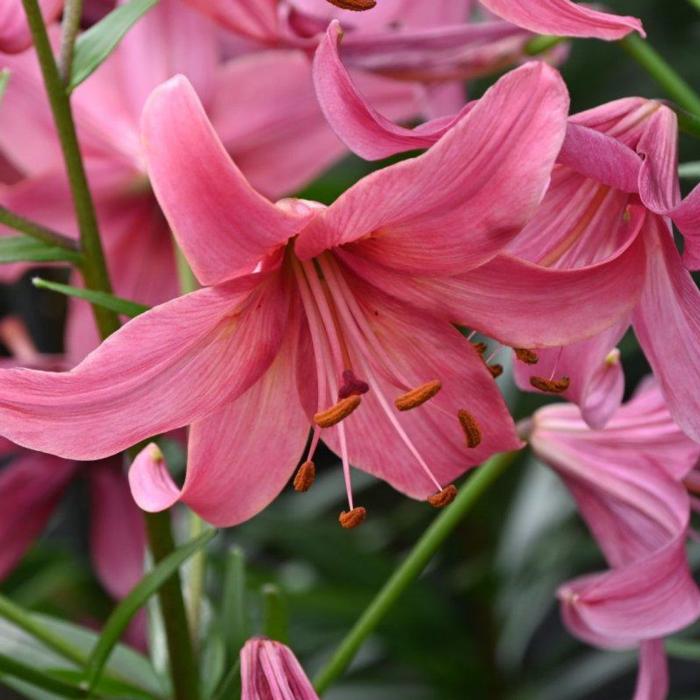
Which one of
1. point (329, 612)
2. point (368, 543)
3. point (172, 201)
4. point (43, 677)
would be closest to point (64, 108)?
point (172, 201)

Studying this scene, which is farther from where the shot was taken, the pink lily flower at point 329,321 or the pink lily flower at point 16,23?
the pink lily flower at point 16,23

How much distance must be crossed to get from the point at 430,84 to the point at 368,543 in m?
0.62

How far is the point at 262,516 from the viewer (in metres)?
1.02

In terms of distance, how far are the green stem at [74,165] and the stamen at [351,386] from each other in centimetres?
10

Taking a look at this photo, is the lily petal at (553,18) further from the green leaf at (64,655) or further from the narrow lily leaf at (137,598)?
the green leaf at (64,655)

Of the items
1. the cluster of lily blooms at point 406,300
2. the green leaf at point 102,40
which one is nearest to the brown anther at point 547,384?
the cluster of lily blooms at point 406,300

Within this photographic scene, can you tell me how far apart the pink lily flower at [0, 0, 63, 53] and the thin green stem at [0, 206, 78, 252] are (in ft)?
0.24

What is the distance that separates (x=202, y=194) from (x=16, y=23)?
174mm

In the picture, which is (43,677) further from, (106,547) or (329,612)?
(329,612)

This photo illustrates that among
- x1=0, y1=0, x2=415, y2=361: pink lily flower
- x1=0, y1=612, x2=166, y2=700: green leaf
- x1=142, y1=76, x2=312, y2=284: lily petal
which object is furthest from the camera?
x1=0, y1=0, x2=415, y2=361: pink lily flower

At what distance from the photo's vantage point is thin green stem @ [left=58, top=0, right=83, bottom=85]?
1.49 ft

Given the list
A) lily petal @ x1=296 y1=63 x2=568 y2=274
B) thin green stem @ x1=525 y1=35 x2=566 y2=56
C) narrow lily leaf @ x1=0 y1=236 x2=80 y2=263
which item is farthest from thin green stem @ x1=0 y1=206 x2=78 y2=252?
thin green stem @ x1=525 y1=35 x2=566 y2=56

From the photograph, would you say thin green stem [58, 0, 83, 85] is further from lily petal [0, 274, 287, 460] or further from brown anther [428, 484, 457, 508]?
brown anther [428, 484, 457, 508]

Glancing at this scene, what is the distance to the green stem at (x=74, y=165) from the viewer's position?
1.46ft
